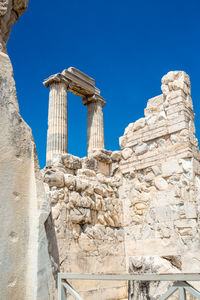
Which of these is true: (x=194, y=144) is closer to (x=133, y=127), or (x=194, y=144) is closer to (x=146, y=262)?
(x=133, y=127)

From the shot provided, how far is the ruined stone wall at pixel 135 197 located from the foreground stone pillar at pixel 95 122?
37.0ft

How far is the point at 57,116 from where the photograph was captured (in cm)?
1562

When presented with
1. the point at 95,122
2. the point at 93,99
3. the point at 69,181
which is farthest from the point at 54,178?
the point at 93,99

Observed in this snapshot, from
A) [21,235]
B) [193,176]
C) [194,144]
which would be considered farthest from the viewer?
[194,144]

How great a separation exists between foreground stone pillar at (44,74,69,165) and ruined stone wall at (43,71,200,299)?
9.56m

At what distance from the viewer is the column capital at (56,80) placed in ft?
53.1

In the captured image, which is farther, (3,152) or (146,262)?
(146,262)

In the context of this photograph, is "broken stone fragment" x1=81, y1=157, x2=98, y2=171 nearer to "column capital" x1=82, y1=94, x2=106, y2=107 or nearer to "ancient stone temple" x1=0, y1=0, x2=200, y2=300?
"ancient stone temple" x1=0, y1=0, x2=200, y2=300

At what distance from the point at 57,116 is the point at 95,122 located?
3068mm

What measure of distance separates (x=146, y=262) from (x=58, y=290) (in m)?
1.92

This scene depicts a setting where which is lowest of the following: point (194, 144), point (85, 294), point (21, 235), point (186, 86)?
point (85, 294)

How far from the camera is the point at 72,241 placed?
430 cm

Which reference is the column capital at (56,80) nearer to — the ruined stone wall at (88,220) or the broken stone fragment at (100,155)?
the broken stone fragment at (100,155)

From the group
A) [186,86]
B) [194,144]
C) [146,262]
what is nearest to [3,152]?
[146,262]
